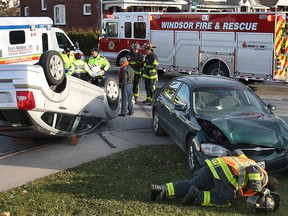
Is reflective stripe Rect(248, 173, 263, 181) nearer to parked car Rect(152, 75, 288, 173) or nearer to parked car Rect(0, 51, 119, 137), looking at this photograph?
parked car Rect(152, 75, 288, 173)

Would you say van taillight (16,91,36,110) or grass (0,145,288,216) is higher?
van taillight (16,91,36,110)

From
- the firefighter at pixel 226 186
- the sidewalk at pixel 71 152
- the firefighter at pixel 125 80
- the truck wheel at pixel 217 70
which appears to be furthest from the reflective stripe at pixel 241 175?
the truck wheel at pixel 217 70

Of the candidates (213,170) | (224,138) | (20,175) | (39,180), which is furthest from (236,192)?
(20,175)

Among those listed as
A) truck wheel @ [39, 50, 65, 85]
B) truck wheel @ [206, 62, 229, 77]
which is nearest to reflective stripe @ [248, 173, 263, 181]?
truck wheel @ [39, 50, 65, 85]

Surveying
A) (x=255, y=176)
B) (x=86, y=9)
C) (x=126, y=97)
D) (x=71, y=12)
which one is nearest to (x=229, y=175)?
(x=255, y=176)

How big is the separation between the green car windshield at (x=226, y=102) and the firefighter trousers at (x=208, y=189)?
75.4 inches

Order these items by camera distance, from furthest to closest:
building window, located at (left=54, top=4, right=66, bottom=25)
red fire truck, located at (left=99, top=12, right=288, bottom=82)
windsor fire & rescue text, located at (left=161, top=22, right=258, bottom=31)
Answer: building window, located at (left=54, top=4, right=66, bottom=25)
windsor fire & rescue text, located at (left=161, top=22, right=258, bottom=31)
red fire truck, located at (left=99, top=12, right=288, bottom=82)

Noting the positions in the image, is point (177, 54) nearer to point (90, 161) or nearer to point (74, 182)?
point (90, 161)

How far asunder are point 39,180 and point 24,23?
32.9 feet

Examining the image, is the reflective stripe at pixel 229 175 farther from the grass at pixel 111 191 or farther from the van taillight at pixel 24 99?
the van taillight at pixel 24 99

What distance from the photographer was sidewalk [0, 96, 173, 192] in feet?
22.9

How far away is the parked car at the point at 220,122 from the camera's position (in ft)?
20.4

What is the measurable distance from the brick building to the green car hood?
92.2 ft

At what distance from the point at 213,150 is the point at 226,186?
3.38ft
